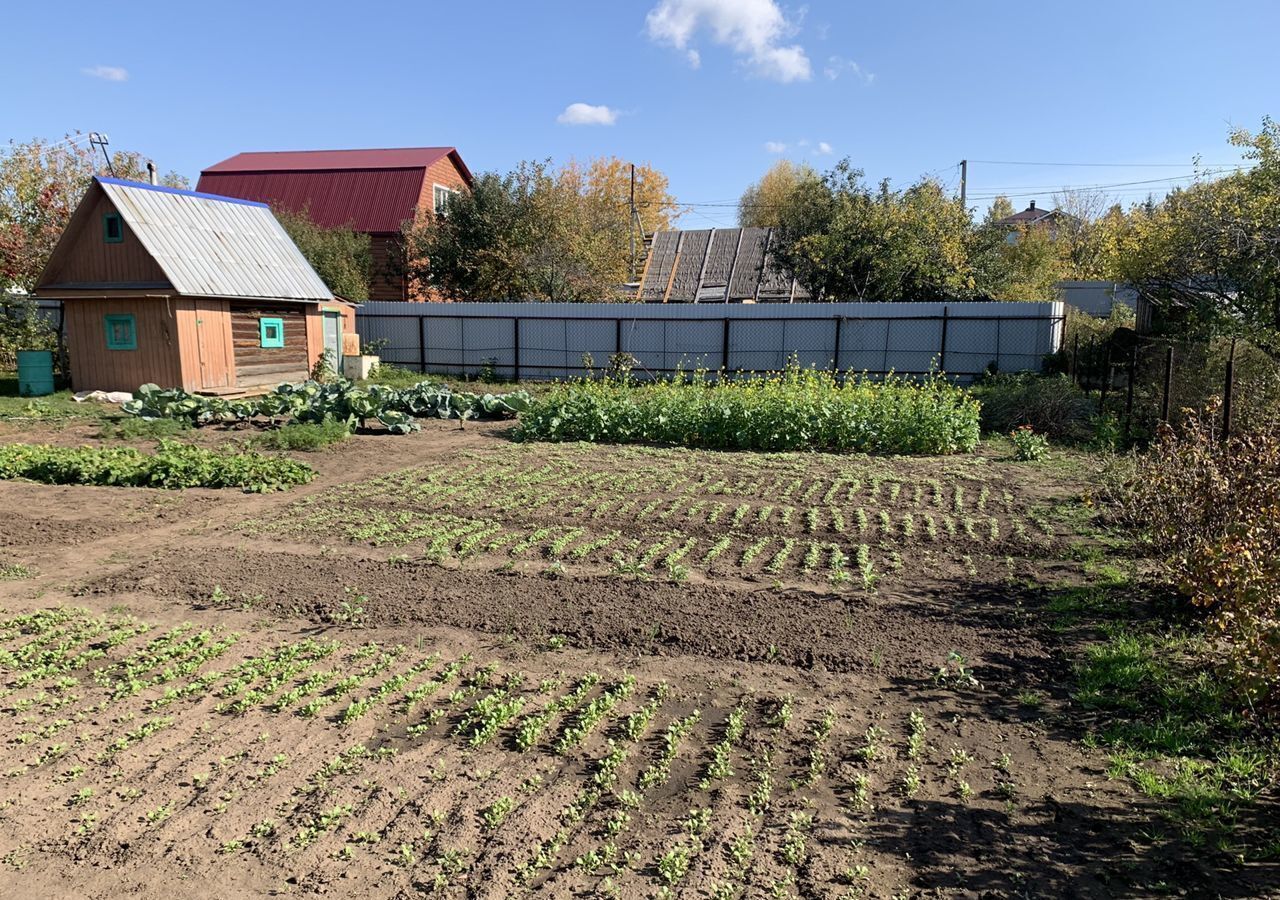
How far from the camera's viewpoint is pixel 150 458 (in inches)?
401

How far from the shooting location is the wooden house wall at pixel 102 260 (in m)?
17.3

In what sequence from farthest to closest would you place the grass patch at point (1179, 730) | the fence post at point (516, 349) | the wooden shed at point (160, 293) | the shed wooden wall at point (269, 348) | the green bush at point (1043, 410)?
the fence post at point (516, 349) < the shed wooden wall at point (269, 348) < the wooden shed at point (160, 293) < the green bush at point (1043, 410) < the grass patch at point (1179, 730)

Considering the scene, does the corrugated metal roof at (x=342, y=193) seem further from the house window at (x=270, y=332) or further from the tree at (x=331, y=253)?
the house window at (x=270, y=332)

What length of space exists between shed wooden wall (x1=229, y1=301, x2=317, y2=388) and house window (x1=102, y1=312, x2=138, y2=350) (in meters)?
1.94

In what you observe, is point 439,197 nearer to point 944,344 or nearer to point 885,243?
point 885,243

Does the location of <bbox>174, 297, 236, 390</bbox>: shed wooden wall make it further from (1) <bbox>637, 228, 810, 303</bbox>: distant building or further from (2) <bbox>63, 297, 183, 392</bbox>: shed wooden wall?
(1) <bbox>637, 228, 810, 303</bbox>: distant building

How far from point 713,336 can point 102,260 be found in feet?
46.6

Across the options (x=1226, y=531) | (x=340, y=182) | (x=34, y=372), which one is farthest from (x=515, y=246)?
(x=1226, y=531)

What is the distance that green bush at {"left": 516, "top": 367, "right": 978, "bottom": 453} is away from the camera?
12250 mm

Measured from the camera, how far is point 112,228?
17.7 meters

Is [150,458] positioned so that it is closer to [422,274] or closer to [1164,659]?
[1164,659]

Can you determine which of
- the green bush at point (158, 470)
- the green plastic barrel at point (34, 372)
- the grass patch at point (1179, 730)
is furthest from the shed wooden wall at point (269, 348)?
the grass patch at point (1179, 730)

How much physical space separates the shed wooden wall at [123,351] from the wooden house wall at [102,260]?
0.48m

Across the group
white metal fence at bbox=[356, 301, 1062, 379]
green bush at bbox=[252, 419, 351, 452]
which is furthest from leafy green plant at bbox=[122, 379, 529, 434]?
white metal fence at bbox=[356, 301, 1062, 379]
